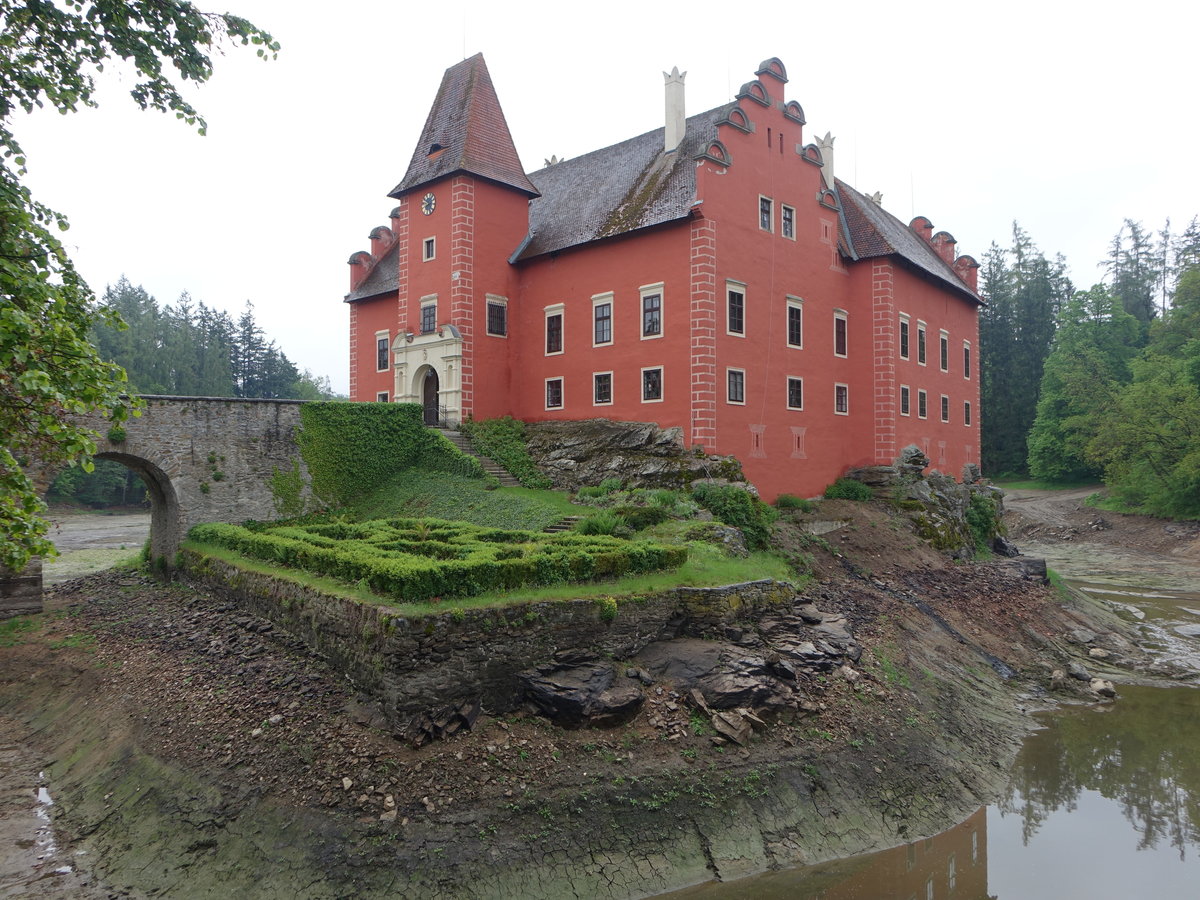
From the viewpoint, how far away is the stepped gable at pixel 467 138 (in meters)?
30.8

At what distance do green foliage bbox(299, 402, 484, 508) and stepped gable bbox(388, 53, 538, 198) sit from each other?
944cm

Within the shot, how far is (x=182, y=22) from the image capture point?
9.79 metres

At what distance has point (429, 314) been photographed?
31516mm

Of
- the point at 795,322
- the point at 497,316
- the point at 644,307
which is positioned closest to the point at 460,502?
the point at 644,307

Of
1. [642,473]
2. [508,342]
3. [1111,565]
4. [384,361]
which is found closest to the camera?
[642,473]

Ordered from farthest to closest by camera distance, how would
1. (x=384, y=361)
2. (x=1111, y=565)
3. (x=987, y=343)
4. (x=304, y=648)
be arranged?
(x=987, y=343) < (x=1111, y=565) < (x=384, y=361) < (x=304, y=648)

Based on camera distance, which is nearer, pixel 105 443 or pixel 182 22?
pixel 182 22

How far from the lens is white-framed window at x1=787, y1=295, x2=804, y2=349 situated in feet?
96.1

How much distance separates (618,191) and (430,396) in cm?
1108

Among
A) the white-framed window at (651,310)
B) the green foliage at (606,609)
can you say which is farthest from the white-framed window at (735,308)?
the green foliage at (606,609)

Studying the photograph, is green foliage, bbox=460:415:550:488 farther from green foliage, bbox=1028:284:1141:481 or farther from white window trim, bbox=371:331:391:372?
green foliage, bbox=1028:284:1141:481

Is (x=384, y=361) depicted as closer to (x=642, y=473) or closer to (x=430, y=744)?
(x=642, y=473)

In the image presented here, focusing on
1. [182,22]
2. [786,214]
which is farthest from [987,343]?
[182,22]

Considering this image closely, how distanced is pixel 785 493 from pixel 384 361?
757 inches
